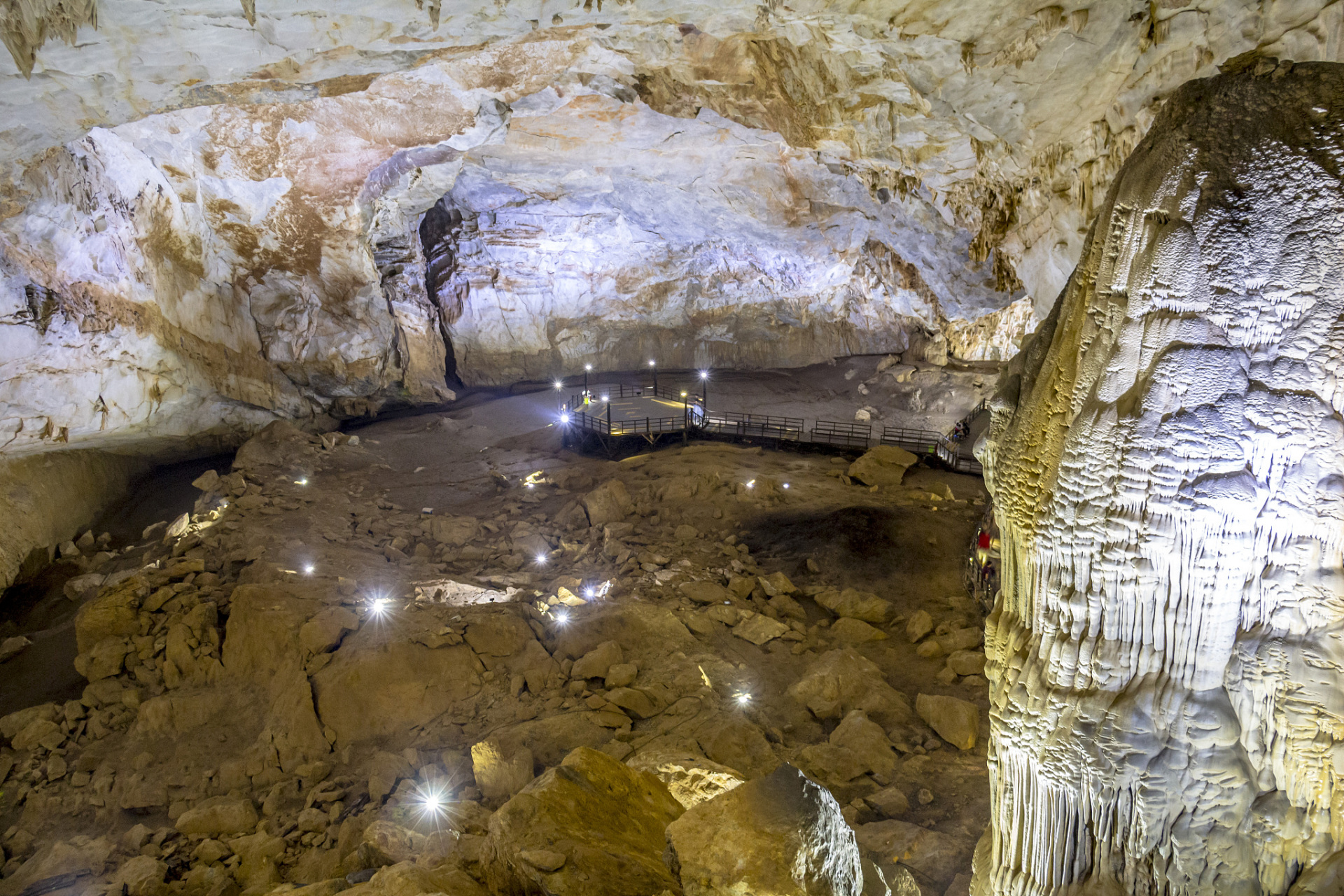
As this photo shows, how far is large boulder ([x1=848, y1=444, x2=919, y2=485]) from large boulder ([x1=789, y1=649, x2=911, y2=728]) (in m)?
6.89

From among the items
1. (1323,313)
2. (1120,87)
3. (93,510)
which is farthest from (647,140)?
(1323,313)

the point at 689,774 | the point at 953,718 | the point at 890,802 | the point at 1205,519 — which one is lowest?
the point at 890,802

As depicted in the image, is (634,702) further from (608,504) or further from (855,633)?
(608,504)

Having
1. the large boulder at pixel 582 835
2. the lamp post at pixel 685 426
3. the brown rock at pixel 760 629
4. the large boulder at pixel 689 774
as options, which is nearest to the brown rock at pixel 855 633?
the brown rock at pixel 760 629

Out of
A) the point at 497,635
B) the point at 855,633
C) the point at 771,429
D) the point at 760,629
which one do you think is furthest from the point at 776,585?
the point at 771,429

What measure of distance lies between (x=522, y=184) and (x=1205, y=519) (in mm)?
20992

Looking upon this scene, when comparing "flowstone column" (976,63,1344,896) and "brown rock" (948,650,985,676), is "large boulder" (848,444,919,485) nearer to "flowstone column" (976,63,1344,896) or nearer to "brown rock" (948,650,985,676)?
"brown rock" (948,650,985,676)

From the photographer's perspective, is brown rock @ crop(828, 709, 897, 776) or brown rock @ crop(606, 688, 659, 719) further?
brown rock @ crop(606, 688, 659, 719)

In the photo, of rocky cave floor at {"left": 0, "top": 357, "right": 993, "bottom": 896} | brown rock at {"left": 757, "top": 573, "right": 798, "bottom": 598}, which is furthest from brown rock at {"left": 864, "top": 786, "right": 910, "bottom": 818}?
brown rock at {"left": 757, "top": 573, "right": 798, "bottom": 598}

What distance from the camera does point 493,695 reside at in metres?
8.45

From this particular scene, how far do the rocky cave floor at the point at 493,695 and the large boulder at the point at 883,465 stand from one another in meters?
1.03

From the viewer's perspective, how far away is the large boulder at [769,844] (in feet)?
14.0

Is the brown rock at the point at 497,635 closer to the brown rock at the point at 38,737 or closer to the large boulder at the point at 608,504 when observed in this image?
the large boulder at the point at 608,504

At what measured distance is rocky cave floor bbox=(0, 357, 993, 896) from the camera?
5594 mm
